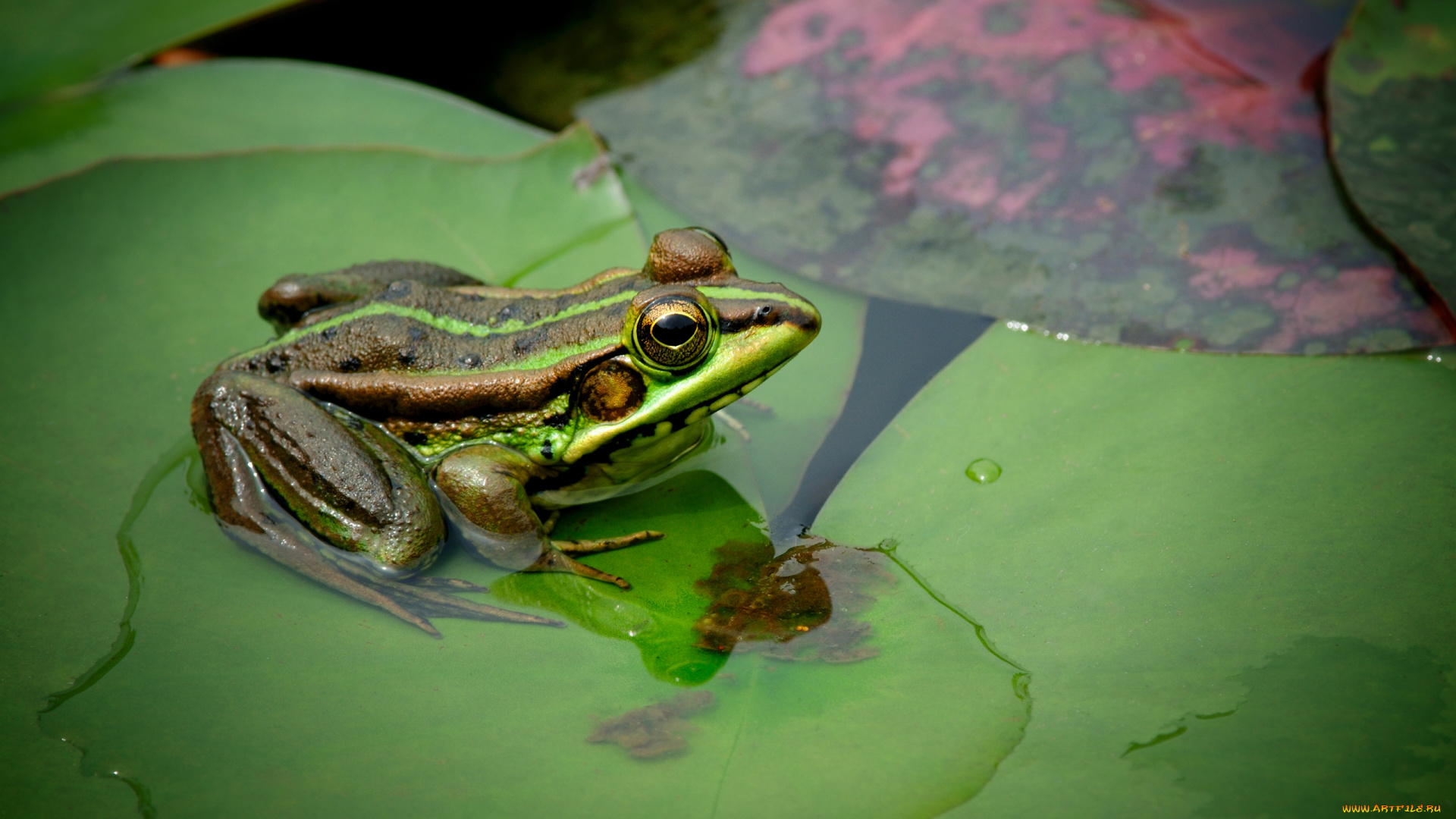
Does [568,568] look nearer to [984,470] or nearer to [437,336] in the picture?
[437,336]

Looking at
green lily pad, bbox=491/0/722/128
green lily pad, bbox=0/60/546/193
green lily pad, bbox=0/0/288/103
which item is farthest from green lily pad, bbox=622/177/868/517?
green lily pad, bbox=0/0/288/103

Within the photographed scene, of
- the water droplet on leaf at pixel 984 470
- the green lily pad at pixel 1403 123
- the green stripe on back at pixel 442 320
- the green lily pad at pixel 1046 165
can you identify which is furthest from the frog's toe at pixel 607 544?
the green lily pad at pixel 1403 123

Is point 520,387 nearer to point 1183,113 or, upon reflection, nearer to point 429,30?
point 1183,113

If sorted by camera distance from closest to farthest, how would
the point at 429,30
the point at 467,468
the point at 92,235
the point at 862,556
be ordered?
the point at 862,556 < the point at 467,468 < the point at 92,235 < the point at 429,30

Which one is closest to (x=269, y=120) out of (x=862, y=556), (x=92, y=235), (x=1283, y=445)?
(x=92, y=235)

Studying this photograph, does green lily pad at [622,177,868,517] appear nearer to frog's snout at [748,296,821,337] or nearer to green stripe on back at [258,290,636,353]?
frog's snout at [748,296,821,337]

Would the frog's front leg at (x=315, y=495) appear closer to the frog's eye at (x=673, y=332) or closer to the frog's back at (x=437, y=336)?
the frog's back at (x=437, y=336)

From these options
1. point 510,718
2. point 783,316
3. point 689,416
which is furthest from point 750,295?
point 510,718
